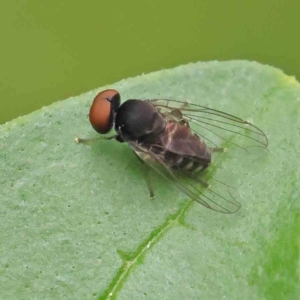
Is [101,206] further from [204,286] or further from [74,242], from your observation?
[204,286]

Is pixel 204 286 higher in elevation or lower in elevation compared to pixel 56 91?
higher

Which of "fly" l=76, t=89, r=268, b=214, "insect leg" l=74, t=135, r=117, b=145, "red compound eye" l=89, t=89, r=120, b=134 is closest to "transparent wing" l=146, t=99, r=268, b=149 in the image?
"fly" l=76, t=89, r=268, b=214

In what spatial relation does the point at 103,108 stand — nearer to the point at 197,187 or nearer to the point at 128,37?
the point at 197,187

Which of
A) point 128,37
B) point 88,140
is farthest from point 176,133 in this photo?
point 128,37

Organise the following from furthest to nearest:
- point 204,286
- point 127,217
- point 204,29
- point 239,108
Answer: point 204,29 → point 239,108 → point 127,217 → point 204,286

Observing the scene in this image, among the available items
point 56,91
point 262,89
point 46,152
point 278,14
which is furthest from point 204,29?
point 46,152

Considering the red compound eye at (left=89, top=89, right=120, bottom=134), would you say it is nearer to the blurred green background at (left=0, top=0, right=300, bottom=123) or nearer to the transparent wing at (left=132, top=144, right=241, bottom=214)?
the transparent wing at (left=132, top=144, right=241, bottom=214)

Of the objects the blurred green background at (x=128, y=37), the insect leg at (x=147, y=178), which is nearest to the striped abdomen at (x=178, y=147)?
the insect leg at (x=147, y=178)
